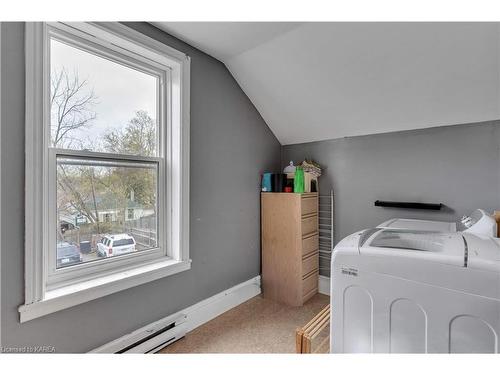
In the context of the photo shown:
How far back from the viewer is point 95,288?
4.33ft

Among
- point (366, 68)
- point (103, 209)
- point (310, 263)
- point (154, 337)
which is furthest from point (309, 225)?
point (103, 209)

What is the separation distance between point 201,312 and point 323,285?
1.25 metres

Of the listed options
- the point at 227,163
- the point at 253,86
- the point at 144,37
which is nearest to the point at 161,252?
the point at 227,163

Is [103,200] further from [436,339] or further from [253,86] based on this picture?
[436,339]

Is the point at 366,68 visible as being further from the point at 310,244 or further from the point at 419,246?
the point at 310,244

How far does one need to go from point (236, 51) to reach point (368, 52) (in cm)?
95

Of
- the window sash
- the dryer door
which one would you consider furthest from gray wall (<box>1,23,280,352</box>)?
the dryer door

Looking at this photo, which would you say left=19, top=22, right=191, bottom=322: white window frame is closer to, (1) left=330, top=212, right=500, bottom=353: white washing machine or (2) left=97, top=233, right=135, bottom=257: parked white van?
(2) left=97, top=233, right=135, bottom=257: parked white van

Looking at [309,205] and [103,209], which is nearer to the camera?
[103,209]

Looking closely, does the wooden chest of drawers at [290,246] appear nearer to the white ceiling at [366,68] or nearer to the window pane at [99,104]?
the white ceiling at [366,68]

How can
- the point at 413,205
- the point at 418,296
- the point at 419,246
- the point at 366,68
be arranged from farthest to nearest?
the point at 413,205
the point at 366,68
the point at 419,246
the point at 418,296

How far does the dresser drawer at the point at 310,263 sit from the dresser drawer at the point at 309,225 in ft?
0.77

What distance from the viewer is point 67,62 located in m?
1.36

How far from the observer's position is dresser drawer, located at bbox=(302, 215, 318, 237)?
7.43ft
